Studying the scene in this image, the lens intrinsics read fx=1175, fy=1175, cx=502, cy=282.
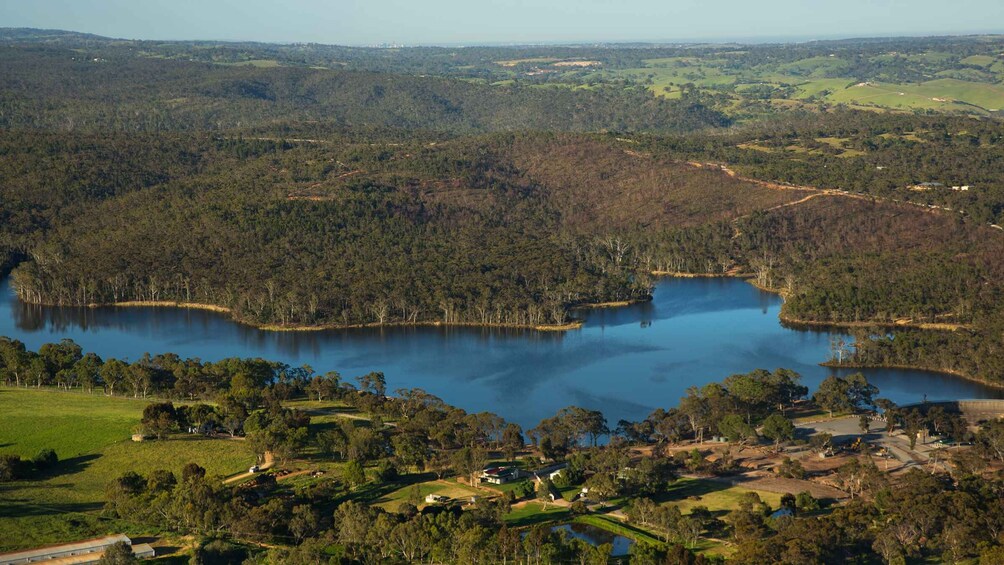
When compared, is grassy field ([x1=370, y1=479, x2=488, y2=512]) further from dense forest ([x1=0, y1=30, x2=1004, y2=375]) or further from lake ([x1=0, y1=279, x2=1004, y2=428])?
dense forest ([x1=0, y1=30, x2=1004, y2=375])

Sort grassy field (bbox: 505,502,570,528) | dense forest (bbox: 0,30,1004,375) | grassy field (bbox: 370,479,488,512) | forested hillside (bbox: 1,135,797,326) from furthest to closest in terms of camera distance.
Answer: forested hillside (bbox: 1,135,797,326)
dense forest (bbox: 0,30,1004,375)
grassy field (bbox: 370,479,488,512)
grassy field (bbox: 505,502,570,528)

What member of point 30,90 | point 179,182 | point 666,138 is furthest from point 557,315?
point 30,90

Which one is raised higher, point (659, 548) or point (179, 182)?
point (179, 182)

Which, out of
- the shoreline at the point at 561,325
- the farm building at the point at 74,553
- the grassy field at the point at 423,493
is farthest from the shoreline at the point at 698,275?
the farm building at the point at 74,553

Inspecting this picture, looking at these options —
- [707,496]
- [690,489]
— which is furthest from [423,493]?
[707,496]

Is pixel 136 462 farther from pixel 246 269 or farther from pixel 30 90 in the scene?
pixel 30 90

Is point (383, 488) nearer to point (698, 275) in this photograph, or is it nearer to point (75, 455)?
point (75, 455)

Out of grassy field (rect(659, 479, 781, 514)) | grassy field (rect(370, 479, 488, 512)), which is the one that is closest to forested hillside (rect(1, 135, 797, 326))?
grassy field (rect(659, 479, 781, 514))
